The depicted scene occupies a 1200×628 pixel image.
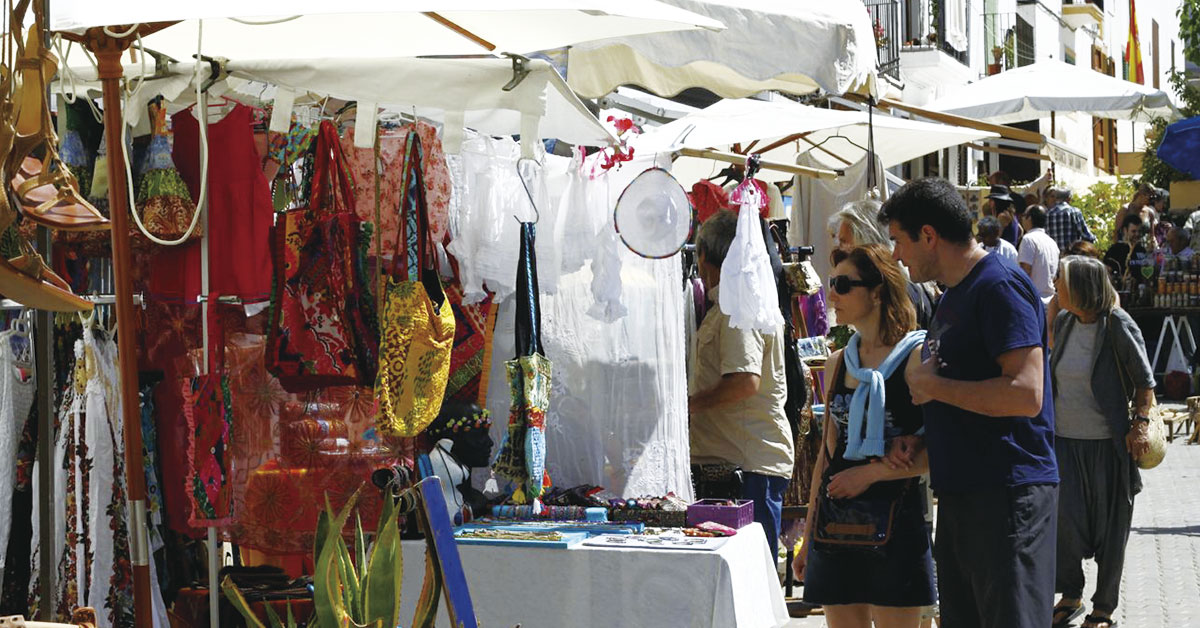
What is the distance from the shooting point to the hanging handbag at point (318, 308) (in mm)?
5457

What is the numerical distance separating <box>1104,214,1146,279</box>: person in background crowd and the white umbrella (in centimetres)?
1542

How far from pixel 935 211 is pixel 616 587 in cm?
168

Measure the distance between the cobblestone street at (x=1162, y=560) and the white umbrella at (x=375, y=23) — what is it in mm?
3598

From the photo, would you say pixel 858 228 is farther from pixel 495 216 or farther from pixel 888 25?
pixel 888 25

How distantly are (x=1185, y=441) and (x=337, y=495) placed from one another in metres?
12.1

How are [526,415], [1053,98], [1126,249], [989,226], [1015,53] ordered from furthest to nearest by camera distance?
[1015,53]
[1126,249]
[1053,98]
[989,226]
[526,415]

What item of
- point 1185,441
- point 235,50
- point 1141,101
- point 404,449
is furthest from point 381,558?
point 1185,441

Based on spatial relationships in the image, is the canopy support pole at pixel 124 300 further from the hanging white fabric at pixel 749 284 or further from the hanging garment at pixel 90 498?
the hanging white fabric at pixel 749 284

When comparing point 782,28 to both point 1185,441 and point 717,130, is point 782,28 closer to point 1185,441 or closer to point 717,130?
point 717,130

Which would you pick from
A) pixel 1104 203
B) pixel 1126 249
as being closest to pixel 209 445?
pixel 1126 249

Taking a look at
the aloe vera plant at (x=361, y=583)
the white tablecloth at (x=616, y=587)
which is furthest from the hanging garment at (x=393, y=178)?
the aloe vera plant at (x=361, y=583)

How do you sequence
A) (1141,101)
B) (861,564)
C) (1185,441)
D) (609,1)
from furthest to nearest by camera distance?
(1185,441) → (1141,101) → (861,564) → (609,1)

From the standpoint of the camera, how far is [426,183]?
18.3 ft

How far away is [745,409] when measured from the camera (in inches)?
258
